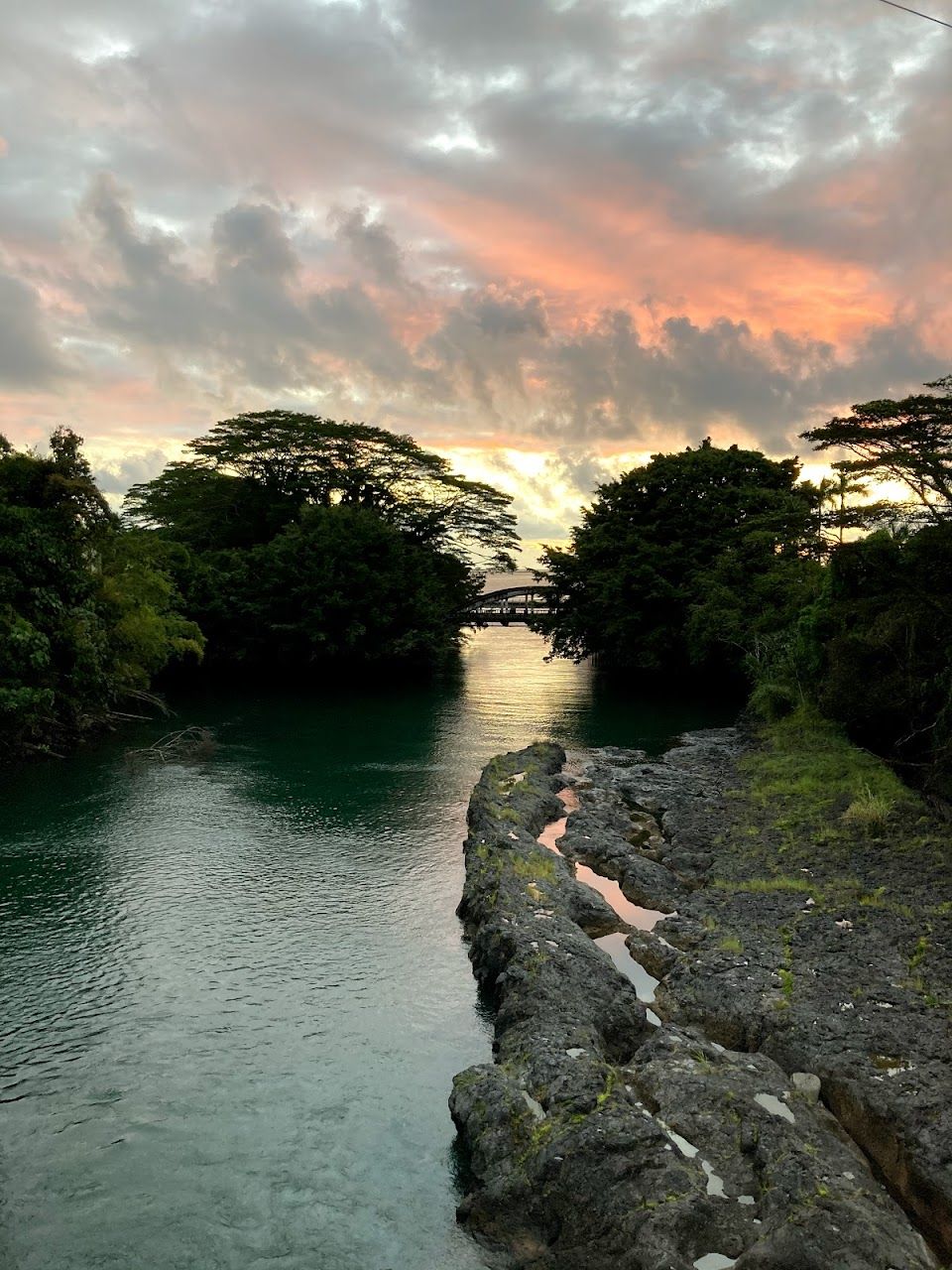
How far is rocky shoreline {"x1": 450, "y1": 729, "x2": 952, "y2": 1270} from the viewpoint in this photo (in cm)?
695

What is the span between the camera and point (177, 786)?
2244 cm

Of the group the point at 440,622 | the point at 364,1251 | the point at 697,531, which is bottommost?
the point at 364,1251

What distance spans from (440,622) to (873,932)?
121ft

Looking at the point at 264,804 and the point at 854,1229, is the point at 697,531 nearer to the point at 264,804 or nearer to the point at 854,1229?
the point at 264,804

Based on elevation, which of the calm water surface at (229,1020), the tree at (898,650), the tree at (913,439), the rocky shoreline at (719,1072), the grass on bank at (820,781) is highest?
the tree at (913,439)

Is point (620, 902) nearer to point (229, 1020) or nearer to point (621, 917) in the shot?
point (621, 917)

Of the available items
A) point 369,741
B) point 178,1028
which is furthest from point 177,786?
point 178,1028

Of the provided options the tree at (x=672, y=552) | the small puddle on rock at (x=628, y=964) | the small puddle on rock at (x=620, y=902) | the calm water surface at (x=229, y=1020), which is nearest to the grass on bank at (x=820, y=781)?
the small puddle on rock at (x=620, y=902)

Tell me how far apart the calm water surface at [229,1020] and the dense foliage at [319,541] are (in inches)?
798

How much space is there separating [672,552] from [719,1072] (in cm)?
3603

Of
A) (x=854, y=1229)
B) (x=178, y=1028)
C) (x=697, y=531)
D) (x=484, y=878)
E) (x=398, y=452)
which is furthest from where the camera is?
(x=398, y=452)

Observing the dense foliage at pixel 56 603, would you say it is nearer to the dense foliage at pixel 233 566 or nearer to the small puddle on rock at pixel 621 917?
the dense foliage at pixel 233 566

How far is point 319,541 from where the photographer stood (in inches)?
1704

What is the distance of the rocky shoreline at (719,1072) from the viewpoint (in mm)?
6949
